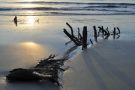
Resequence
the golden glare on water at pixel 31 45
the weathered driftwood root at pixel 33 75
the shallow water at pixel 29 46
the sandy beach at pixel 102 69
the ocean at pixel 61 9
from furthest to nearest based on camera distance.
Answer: the ocean at pixel 61 9
the golden glare on water at pixel 31 45
the shallow water at pixel 29 46
the weathered driftwood root at pixel 33 75
the sandy beach at pixel 102 69

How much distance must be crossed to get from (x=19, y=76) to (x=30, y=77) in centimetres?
32

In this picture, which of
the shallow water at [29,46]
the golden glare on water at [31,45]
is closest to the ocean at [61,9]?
the shallow water at [29,46]

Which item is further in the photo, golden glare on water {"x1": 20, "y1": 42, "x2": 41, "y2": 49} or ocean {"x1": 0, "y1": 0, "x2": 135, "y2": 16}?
ocean {"x1": 0, "y1": 0, "x2": 135, "y2": 16}

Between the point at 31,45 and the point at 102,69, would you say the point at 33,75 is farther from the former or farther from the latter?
the point at 31,45

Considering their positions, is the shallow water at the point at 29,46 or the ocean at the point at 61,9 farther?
the ocean at the point at 61,9

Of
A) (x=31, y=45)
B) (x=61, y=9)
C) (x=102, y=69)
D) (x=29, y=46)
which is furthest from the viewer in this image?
(x=61, y=9)

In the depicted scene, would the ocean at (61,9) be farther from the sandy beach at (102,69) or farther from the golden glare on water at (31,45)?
the sandy beach at (102,69)

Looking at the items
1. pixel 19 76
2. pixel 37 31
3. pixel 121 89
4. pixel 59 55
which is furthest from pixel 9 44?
pixel 121 89

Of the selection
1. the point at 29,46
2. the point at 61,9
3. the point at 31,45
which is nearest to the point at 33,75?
the point at 29,46

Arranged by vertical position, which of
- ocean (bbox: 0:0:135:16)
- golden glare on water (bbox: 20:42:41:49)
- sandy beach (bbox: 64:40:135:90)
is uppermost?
sandy beach (bbox: 64:40:135:90)

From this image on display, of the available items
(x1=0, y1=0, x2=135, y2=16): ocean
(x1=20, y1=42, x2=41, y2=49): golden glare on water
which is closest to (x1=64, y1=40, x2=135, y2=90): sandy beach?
(x1=20, y1=42, x2=41, y2=49): golden glare on water

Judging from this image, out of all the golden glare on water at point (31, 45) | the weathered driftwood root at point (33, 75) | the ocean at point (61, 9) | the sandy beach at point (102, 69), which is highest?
the weathered driftwood root at point (33, 75)

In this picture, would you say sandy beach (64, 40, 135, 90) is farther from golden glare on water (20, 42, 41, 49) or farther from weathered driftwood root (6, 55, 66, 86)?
golden glare on water (20, 42, 41, 49)

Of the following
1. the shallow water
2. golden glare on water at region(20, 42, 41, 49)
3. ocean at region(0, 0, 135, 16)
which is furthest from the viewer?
ocean at region(0, 0, 135, 16)
